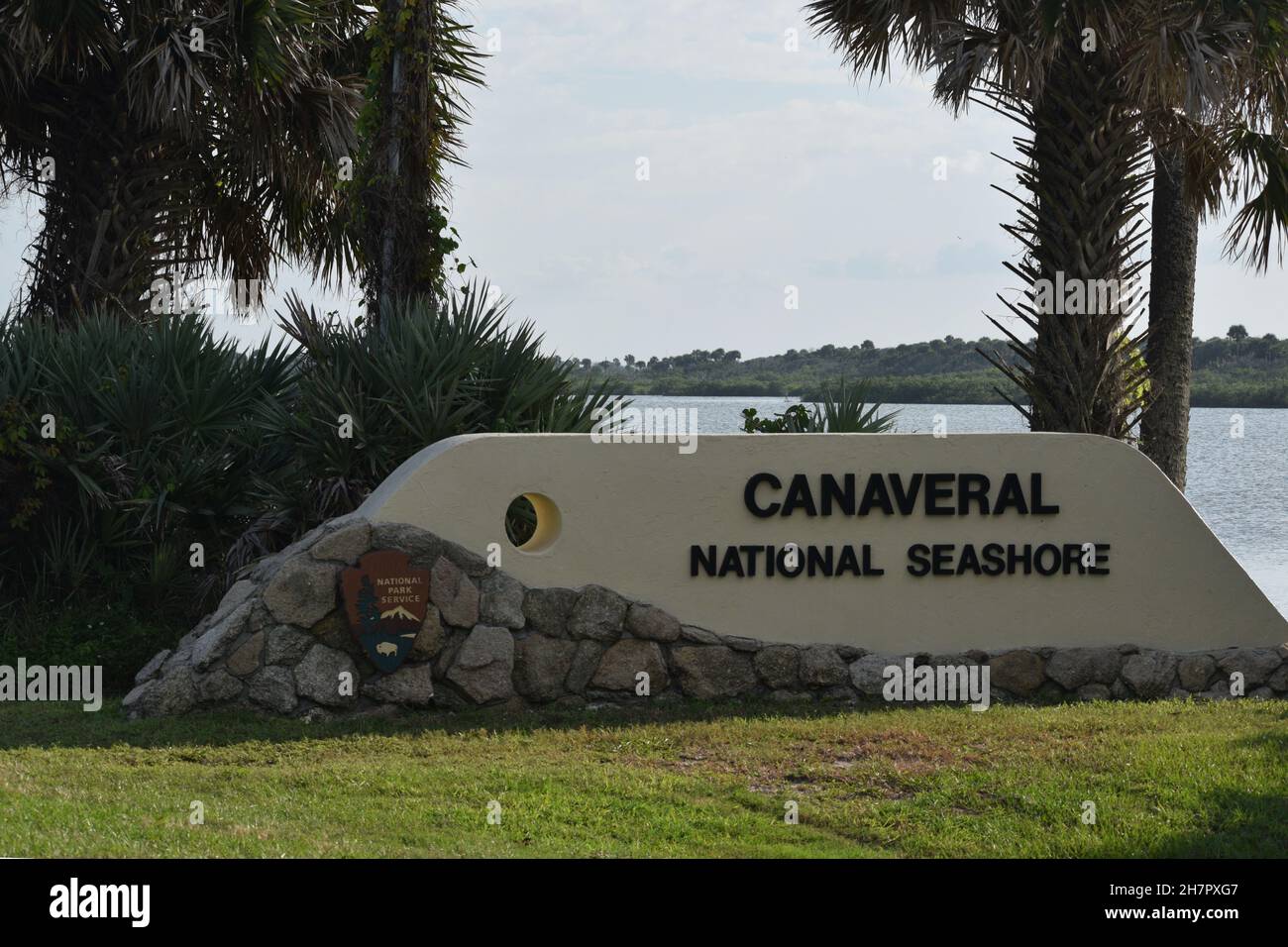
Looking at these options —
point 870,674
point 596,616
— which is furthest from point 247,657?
point 870,674

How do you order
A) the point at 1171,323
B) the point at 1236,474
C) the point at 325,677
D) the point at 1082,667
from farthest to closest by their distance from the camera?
the point at 1236,474
the point at 1171,323
the point at 1082,667
the point at 325,677

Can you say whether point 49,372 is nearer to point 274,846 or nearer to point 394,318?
point 394,318

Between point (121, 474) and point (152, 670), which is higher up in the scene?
point (121, 474)

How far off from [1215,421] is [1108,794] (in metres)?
58.4

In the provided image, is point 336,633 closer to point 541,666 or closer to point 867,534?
point 541,666

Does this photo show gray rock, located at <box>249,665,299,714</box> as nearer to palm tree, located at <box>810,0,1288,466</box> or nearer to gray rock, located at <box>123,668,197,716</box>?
gray rock, located at <box>123,668,197,716</box>

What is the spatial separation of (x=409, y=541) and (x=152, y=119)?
7.30m

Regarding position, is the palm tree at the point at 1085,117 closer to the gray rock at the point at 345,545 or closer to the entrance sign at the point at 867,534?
the entrance sign at the point at 867,534

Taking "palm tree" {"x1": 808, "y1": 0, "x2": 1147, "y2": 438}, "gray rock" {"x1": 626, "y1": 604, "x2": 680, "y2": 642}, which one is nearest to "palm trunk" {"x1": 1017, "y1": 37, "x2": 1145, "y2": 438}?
"palm tree" {"x1": 808, "y1": 0, "x2": 1147, "y2": 438}

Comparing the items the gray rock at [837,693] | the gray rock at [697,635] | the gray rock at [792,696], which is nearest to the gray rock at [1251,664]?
the gray rock at [837,693]

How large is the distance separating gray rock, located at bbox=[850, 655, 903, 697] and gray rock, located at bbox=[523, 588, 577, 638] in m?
2.02

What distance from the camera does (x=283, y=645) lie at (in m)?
9.23

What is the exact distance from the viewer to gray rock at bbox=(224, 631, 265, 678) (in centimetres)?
922

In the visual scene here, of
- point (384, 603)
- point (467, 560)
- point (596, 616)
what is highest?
point (467, 560)
